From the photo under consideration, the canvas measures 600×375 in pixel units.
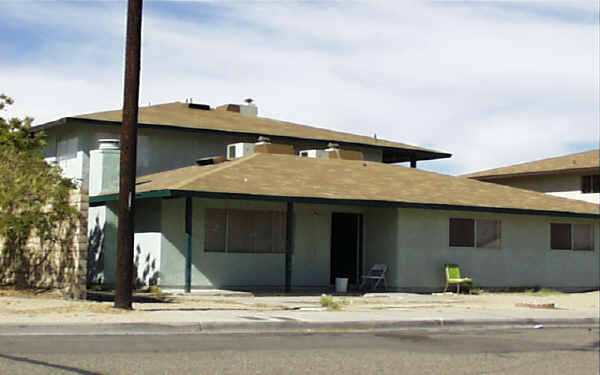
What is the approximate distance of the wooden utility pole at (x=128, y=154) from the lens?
17.4m

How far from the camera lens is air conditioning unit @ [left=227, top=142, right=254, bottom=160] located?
30188 millimetres

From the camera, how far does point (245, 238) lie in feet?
84.9

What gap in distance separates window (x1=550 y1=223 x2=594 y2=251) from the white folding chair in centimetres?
629

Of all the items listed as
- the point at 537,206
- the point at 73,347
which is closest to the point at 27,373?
the point at 73,347

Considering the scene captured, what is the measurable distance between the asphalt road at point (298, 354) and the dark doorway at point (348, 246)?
41.3ft

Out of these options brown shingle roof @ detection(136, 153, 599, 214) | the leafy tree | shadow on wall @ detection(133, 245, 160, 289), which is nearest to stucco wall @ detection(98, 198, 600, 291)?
shadow on wall @ detection(133, 245, 160, 289)

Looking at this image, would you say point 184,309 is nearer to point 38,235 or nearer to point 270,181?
point 38,235

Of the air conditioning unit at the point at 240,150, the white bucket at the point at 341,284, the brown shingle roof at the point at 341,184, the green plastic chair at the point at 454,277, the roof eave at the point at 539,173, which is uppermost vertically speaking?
the roof eave at the point at 539,173

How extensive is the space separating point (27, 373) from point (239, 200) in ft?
52.5

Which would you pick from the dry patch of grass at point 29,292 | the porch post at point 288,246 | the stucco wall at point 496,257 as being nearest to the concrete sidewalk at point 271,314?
the porch post at point 288,246

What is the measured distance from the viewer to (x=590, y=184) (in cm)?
4125

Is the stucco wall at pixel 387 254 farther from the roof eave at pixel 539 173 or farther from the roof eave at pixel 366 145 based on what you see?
the roof eave at pixel 539 173

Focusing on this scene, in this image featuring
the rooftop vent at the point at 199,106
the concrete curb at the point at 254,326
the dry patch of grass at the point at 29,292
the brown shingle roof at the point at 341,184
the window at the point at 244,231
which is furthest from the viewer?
the rooftop vent at the point at 199,106

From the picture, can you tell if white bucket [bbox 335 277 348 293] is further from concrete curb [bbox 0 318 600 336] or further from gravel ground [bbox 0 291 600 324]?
concrete curb [bbox 0 318 600 336]
